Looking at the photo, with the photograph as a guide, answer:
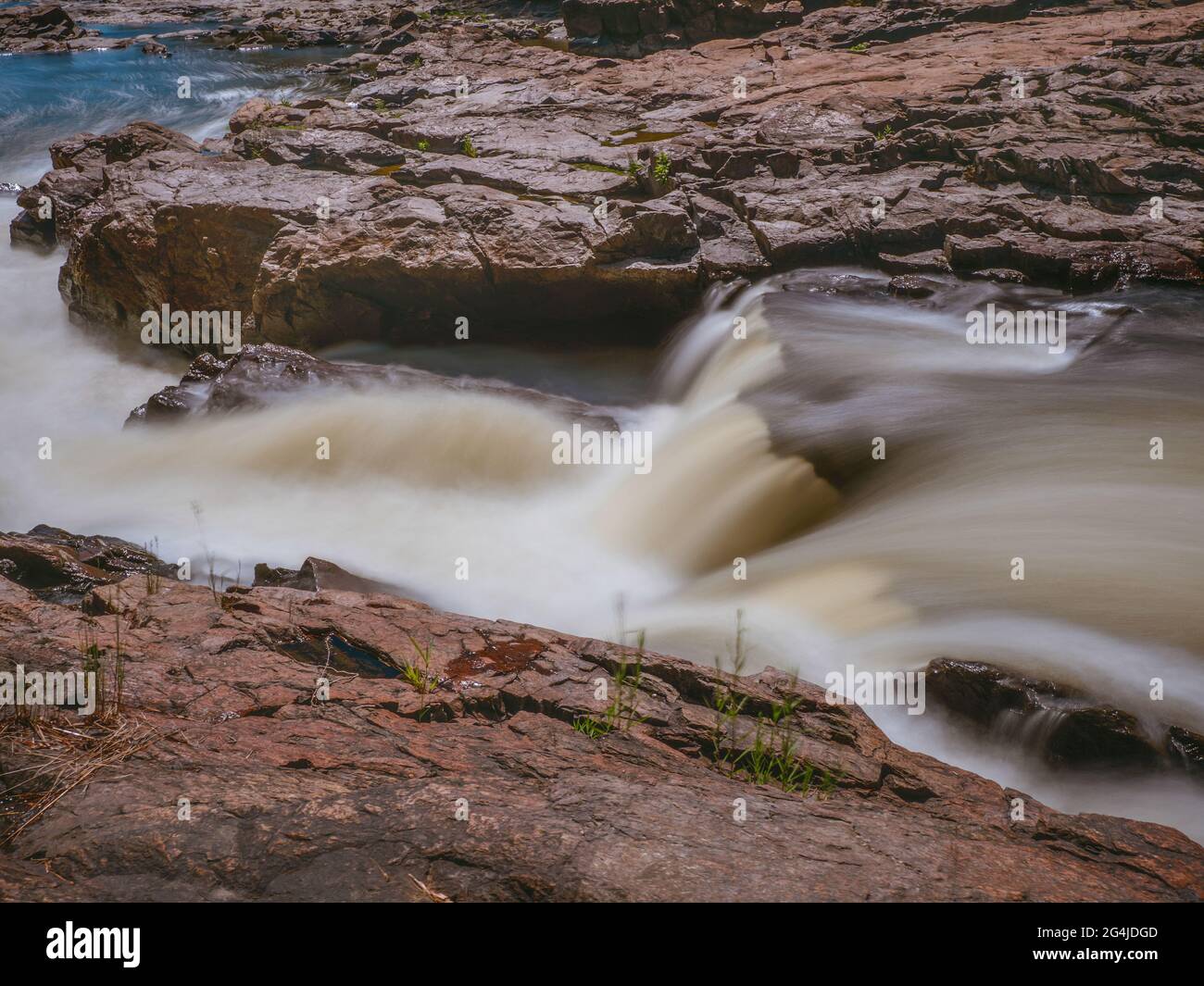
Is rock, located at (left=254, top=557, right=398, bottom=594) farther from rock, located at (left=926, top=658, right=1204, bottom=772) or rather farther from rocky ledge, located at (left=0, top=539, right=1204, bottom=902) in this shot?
rock, located at (left=926, top=658, right=1204, bottom=772)

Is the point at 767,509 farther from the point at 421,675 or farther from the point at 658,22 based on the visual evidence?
the point at 658,22

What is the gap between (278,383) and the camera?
9836 millimetres

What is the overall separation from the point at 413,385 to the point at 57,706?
22.0 feet

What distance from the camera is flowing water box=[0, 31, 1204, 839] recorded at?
5164 millimetres

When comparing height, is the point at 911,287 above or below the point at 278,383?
above

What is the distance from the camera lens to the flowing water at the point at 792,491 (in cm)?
516

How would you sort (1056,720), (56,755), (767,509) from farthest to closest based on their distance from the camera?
(767,509), (1056,720), (56,755)

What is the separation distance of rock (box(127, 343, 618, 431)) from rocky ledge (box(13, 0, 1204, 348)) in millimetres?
858

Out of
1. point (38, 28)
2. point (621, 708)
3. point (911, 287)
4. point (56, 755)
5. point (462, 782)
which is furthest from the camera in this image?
point (38, 28)

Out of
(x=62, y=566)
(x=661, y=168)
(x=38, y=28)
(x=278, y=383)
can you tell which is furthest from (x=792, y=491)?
(x=38, y=28)

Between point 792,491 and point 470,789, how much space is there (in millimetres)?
4628

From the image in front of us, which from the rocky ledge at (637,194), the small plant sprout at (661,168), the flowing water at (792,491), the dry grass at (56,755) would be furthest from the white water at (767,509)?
the dry grass at (56,755)

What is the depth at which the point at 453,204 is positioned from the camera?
10.6 meters
